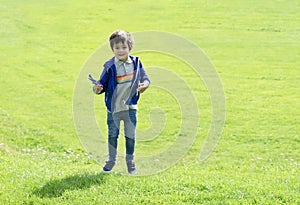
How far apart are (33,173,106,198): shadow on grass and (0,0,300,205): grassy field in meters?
0.01

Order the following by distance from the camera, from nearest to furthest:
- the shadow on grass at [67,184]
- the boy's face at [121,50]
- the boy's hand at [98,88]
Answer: the shadow on grass at [67,184]
the boy's hand at [98,88]
the boy's face at [121,50]

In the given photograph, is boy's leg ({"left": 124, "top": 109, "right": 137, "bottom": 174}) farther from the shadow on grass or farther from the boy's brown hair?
the boy's brown hair

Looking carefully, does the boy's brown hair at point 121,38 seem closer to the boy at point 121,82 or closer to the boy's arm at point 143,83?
the boy at point 121,82

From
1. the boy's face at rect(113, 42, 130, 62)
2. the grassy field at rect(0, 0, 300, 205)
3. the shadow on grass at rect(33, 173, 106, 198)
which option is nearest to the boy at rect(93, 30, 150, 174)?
the boy's face at rect(113, 42, 130, 62)

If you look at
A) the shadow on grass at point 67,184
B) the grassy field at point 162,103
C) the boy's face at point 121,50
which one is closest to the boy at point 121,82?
the boy's face at point 121,50

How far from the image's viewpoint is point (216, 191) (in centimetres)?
648

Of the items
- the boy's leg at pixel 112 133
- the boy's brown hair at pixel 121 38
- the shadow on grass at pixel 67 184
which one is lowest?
the shadow on grass at pixel 67 184

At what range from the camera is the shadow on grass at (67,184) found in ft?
21.2

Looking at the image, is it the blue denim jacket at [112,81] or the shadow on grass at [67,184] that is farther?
the blue denim jacket at [112,81]

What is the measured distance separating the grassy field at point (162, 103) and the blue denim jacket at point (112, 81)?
993 mm

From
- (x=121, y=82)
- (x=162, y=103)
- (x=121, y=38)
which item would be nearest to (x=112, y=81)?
(x=121, y=82)

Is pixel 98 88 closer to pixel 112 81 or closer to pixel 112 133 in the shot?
pixel 112 81

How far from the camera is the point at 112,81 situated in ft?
22.1

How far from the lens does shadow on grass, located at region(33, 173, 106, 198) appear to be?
21.2ft
